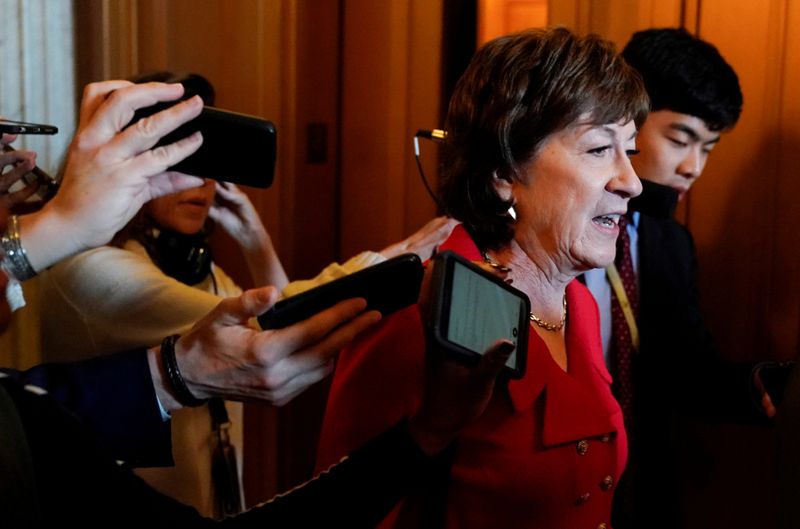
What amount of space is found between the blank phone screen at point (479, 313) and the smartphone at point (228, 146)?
38cm

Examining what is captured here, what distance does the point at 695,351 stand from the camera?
1.87 m

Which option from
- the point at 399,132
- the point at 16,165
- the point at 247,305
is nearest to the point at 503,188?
the point at 247,305

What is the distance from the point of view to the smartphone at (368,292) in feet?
3.21

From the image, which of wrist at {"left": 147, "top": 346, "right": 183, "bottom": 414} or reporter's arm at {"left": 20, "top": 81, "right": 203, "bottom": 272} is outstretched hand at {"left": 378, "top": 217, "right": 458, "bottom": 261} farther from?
reporter's arm at {"left": 20, "top": 81, "right": 203, "bottom": 272}

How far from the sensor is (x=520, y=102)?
126 centimetres

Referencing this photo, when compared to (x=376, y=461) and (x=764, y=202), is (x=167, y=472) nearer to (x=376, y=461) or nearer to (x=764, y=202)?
(x=376, y=461)

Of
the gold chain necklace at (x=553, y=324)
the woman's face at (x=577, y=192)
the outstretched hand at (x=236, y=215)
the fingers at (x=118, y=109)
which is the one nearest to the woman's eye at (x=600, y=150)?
the woman's face at (x=577, y=192)

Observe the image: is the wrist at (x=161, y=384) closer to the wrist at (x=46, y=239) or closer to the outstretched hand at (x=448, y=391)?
the wrist at (x=46, y=239)

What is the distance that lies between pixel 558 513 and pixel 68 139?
1.13 metres

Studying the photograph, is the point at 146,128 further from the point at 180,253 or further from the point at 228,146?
the point at 180,253

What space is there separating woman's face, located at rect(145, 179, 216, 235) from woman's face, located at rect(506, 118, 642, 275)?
27.3 inches

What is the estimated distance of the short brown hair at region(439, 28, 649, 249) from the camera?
1.25m

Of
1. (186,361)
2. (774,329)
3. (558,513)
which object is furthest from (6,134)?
(774,329)

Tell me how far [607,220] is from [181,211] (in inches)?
33.0
